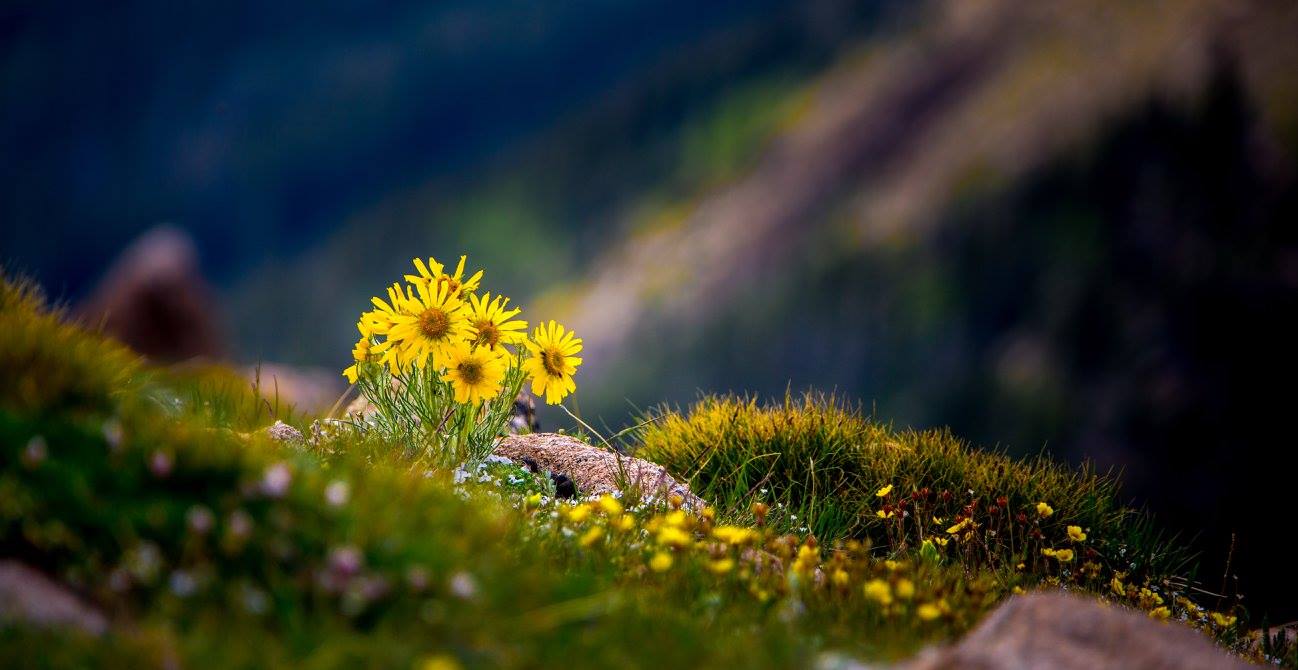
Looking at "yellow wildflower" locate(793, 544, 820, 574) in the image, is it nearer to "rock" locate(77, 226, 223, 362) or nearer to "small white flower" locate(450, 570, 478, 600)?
"small white flower" locate(450, 570, 478, 600)

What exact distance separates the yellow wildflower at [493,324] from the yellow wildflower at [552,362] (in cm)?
13

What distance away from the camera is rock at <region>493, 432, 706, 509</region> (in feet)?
23.6

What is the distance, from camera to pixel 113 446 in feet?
12.7

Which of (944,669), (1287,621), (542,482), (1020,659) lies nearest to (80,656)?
(944,669)

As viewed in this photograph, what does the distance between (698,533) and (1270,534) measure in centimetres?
618

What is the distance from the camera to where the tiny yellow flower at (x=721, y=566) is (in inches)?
175

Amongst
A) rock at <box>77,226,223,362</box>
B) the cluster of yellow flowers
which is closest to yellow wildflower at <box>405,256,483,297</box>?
the cluster of yellow flowers

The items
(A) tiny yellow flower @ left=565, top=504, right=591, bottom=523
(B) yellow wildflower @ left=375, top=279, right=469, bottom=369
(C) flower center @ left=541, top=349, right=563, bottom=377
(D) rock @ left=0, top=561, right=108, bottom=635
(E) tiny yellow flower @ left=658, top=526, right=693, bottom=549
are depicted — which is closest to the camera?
(D) rock @ left=0, top=561, right=108, bottom=635

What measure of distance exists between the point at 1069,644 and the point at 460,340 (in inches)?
157

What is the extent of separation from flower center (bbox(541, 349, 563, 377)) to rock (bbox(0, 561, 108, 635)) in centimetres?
355

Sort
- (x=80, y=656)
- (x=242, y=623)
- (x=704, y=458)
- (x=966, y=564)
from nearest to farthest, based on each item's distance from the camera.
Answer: (x=80, y=656), (x=242, y=623), (x=966, y=564), (x=704, y=458)

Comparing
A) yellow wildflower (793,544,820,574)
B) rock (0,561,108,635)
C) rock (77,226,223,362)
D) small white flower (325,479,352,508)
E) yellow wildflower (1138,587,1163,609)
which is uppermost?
rock (77,226,223,362)

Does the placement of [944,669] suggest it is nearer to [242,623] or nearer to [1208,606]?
[242,623]

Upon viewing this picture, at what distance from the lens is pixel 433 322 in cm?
639
